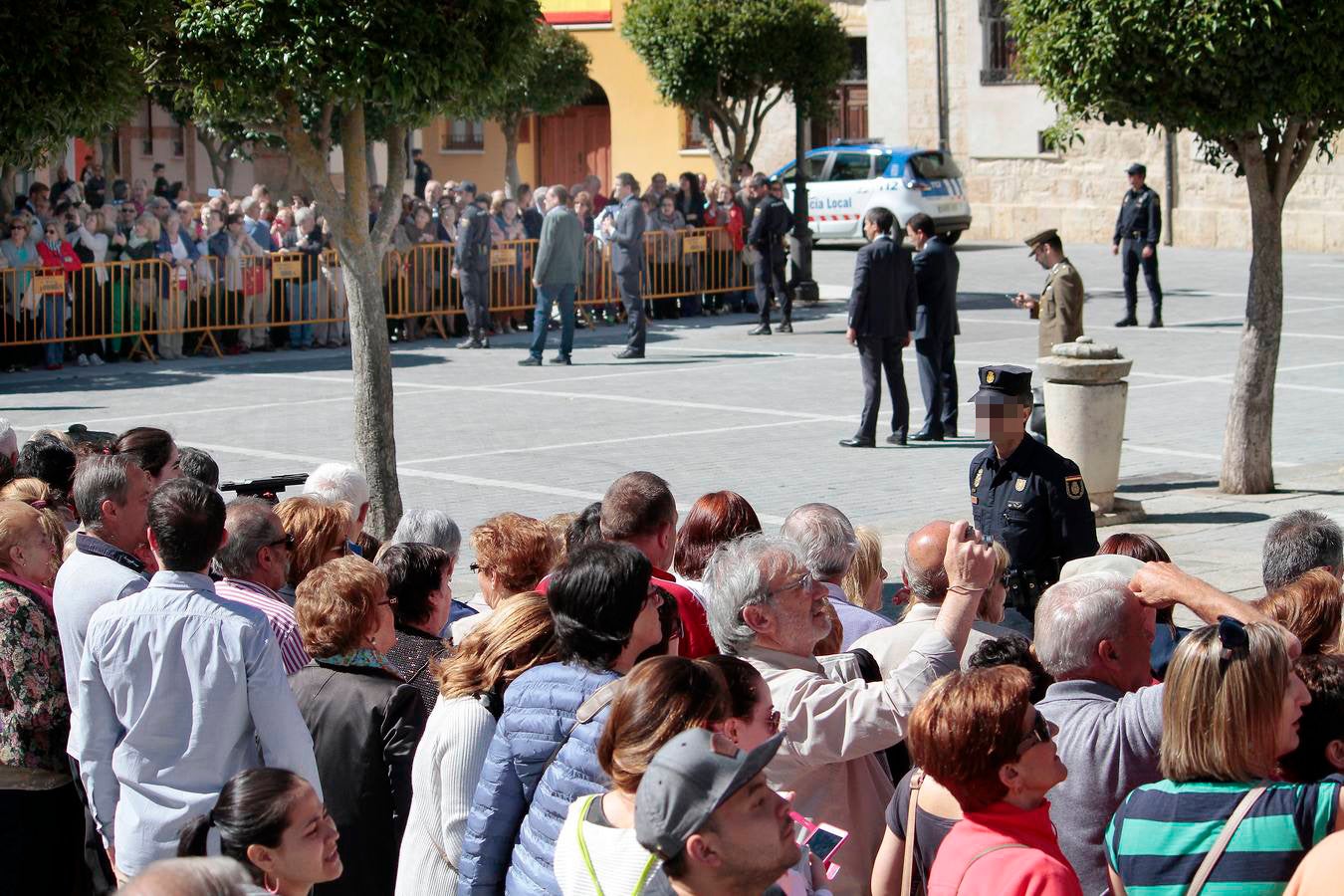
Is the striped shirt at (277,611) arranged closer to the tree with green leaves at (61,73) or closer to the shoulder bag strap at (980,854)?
the shoulder bag strap at (980,854)

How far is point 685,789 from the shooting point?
9.30 feet

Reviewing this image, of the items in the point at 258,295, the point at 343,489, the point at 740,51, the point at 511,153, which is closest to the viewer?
the point at 343,489

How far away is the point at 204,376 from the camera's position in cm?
1916

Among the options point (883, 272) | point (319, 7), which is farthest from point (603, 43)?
point (319, 7)

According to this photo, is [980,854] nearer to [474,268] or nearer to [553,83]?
[474,268]

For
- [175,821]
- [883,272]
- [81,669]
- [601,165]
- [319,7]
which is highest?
[601,165]

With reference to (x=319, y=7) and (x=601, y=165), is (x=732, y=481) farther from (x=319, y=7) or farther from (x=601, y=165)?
(x=601, y=165)

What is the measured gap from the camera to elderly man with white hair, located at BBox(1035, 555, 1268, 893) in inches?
159

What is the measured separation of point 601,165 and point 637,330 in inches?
1073

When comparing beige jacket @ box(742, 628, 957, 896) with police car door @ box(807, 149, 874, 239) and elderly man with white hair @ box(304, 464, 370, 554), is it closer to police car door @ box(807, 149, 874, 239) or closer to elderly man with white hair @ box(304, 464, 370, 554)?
elderly man with white hair @ box(304, 464, 370, 554)

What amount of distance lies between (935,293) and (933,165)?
1843 centimetres

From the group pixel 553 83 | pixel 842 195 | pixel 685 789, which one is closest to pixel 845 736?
pixel 685 789

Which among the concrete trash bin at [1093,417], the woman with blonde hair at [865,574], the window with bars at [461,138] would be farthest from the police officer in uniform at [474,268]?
the window with bars at [461,138]

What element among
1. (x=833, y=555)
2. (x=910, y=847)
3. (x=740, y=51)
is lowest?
(x=910, y=847)
